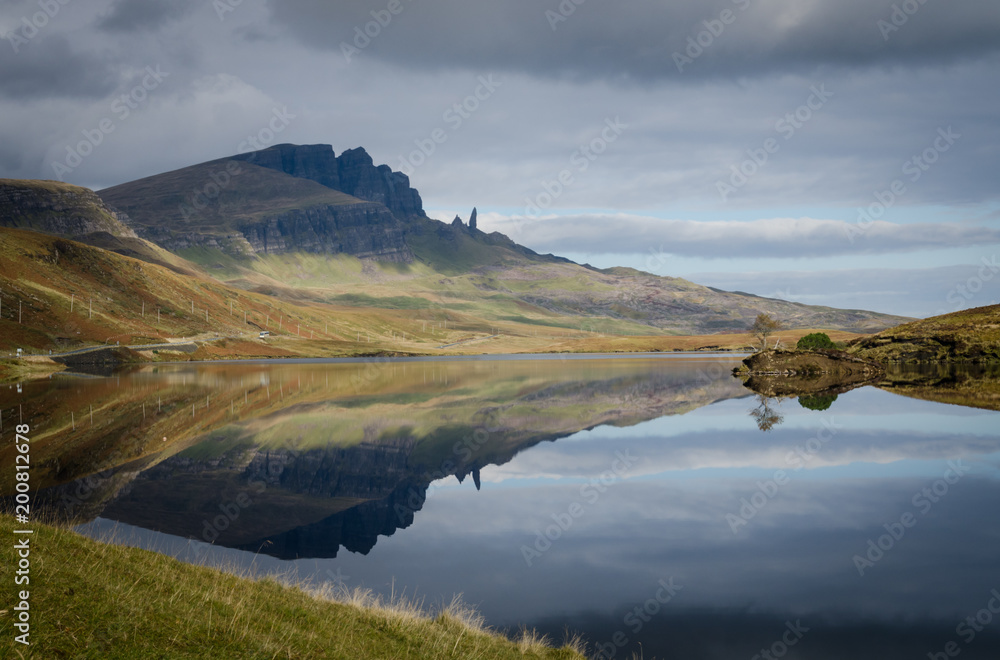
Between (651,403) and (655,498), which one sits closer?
(655,498)

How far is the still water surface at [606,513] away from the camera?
14.2 m

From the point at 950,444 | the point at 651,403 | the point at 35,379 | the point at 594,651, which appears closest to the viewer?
the point at 594,651

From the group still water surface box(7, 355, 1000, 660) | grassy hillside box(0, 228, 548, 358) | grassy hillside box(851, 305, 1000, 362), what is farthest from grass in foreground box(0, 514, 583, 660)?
grassy hillside box(851, 305, 1000, 362)

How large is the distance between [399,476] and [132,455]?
506 inches

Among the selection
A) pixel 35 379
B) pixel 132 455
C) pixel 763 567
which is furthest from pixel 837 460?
pixel 35 379

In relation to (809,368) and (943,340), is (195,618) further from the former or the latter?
(943,340)

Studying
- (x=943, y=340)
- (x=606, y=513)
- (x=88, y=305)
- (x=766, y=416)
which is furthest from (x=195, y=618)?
(x=88, y=305)

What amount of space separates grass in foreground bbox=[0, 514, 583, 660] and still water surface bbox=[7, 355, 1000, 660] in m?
2.24

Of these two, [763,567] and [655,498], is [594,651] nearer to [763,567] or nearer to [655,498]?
[763,567]

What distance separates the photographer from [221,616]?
10453mm

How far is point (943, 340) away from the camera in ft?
405

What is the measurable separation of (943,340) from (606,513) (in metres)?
128

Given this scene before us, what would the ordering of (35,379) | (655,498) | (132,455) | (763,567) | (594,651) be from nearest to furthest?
(594,651), (763,567), (655,498), (132,455), (35,379)

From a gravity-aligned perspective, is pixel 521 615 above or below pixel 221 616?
below
